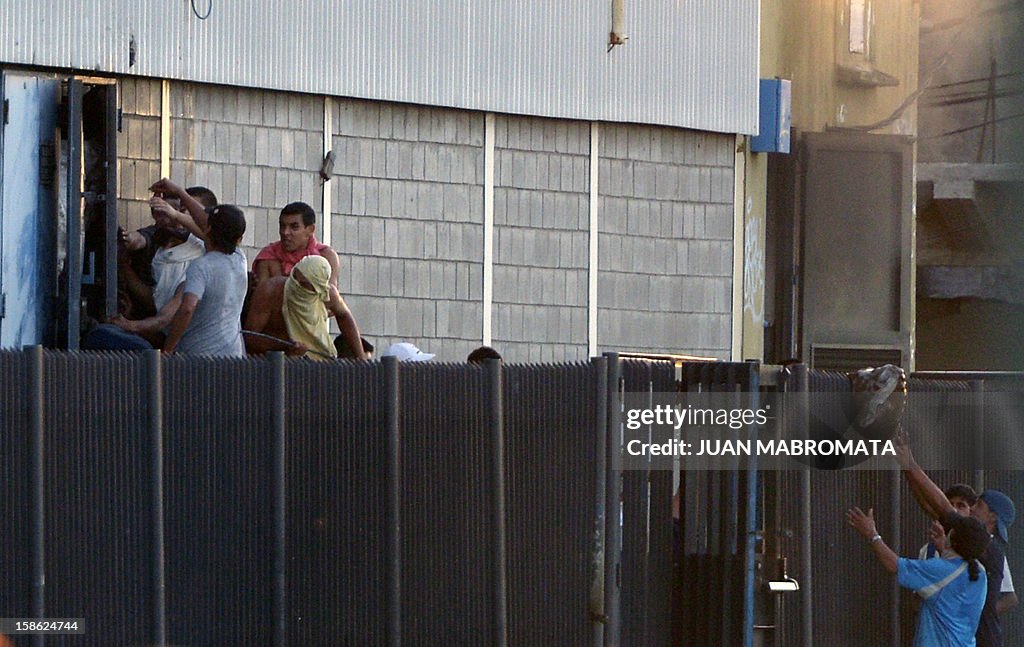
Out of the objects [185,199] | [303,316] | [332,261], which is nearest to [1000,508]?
[303,316]

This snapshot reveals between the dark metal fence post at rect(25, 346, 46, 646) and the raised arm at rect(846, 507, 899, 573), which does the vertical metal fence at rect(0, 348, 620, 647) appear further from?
the raised arm at rect(846, 507, 899, 573)

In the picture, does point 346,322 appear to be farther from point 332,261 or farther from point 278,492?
point 278,492

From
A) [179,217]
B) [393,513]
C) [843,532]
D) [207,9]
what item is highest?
[207,9]

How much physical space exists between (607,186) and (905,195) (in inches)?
198

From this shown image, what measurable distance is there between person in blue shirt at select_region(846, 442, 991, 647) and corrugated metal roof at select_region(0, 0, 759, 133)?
592 cm

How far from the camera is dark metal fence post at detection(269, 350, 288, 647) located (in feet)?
28.3

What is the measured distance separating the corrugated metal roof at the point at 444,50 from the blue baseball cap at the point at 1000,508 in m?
5.73

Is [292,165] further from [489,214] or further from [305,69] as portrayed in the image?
[489,214]

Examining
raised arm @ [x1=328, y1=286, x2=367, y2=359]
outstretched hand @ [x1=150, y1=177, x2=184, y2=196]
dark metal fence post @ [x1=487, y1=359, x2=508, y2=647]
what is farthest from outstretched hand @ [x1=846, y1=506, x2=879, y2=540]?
outstretched hand @ [x1=150, y1=177, x2=184, y2=196]

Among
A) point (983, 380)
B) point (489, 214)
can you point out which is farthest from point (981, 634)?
point (489, 214)

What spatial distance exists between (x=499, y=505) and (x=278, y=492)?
120 cm

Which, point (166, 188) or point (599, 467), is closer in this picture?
point (599, 467)

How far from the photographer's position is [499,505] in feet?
29.9

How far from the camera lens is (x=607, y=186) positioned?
1476 centimetres
